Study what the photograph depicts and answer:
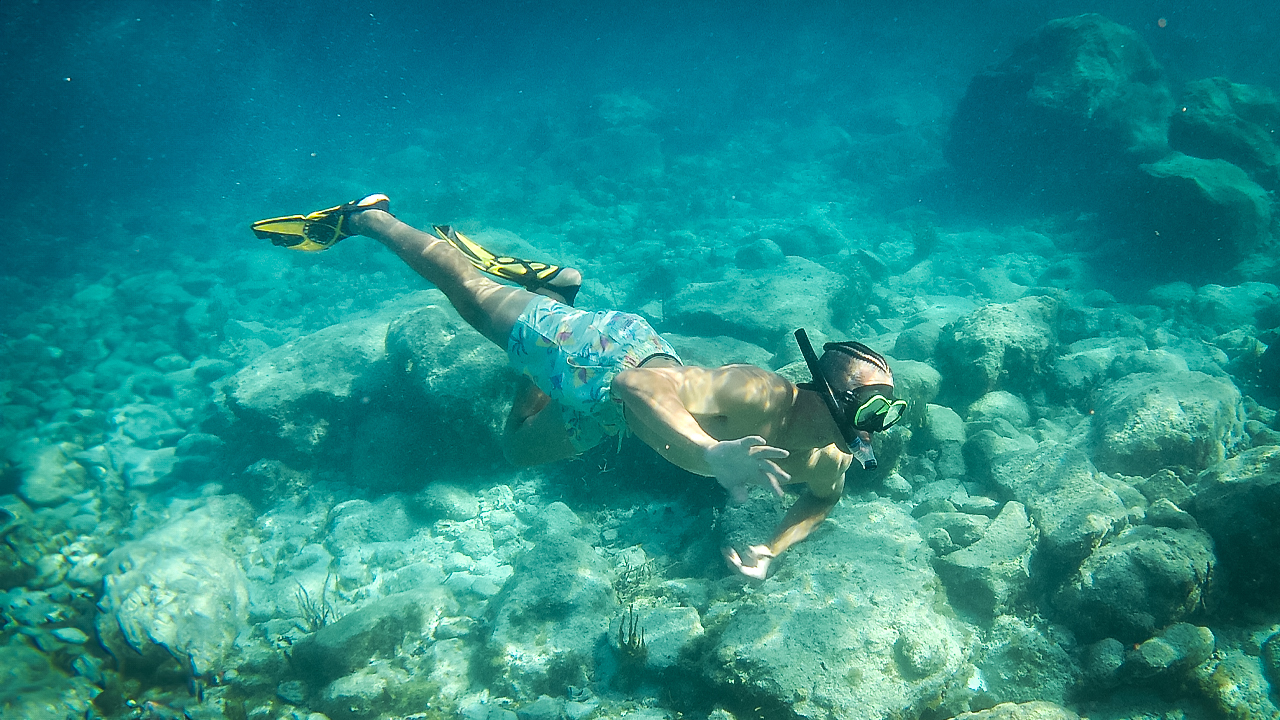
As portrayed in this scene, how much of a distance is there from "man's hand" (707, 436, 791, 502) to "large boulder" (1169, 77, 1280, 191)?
18.0 meters

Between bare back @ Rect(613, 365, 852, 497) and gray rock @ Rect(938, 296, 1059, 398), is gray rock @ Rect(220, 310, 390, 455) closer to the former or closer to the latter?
bare back @ Rect(613, 365, 852, 497)

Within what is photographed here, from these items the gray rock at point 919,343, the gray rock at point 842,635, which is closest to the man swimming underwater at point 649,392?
the gray rock at point 842,635

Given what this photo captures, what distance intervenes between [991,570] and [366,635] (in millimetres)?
4544

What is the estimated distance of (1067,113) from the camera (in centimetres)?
1541

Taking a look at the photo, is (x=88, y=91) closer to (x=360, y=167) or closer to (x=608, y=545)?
(x=360, y=167)

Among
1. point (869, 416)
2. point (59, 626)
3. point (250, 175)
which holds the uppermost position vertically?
point (869, 416)

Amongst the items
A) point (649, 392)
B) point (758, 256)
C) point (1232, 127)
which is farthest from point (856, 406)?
point (1232, 127)

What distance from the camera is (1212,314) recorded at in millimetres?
8828

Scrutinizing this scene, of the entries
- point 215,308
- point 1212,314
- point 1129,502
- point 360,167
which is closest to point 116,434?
point 215,308

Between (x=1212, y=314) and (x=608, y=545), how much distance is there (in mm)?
10982

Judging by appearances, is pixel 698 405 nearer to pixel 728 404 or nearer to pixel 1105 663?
pixel 728 404

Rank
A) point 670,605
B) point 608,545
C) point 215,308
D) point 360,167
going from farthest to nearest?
point 360,167, point 215,308, point 608,545, point 670,605

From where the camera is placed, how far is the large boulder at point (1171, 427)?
14.2 ft

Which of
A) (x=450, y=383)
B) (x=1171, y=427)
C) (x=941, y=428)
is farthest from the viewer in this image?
(x=450, y=383)
